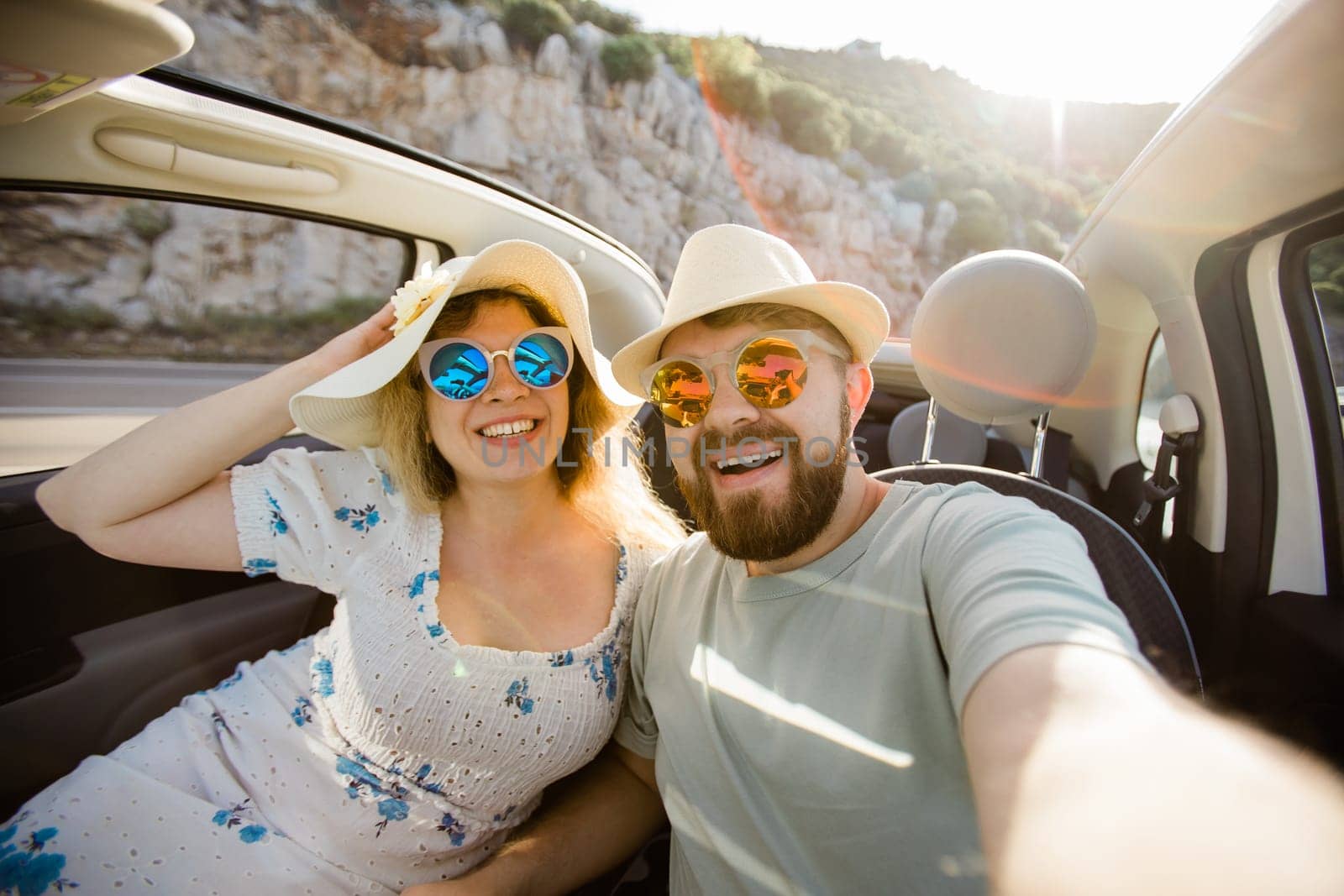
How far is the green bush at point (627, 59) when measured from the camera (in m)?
20.2

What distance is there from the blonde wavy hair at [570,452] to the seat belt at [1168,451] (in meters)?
2.14

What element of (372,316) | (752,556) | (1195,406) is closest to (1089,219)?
(1195,406)

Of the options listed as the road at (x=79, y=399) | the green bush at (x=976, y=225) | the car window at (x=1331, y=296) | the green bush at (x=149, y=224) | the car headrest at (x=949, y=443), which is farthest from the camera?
the green bush at (x=976, y=225)

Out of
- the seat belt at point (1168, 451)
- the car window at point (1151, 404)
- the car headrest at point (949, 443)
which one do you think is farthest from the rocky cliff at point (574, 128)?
the seat belt at point (1168, 451)

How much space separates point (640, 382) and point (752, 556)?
0.64m

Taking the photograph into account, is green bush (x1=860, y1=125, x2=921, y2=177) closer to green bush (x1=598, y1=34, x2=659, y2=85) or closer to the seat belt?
green bush (x1=598, y1=34, x2=659, y2=85)

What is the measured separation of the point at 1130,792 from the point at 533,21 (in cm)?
2355

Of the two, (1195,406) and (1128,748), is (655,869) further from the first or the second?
(1195,406)

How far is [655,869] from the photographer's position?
1.79 meters

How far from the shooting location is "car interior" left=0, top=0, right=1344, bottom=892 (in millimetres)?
1636

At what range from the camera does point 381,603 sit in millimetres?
1614

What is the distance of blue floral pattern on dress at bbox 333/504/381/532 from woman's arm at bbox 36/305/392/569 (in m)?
0.25

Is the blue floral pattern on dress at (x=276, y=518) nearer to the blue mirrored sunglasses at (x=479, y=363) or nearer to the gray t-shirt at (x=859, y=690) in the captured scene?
the blue mirrored sunglasses at (x=479, y=363)

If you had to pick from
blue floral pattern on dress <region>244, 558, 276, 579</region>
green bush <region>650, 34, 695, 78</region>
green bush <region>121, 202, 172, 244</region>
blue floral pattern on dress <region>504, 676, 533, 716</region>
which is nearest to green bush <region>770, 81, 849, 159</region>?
green bush <region>650, 34, 695, 78</region>
